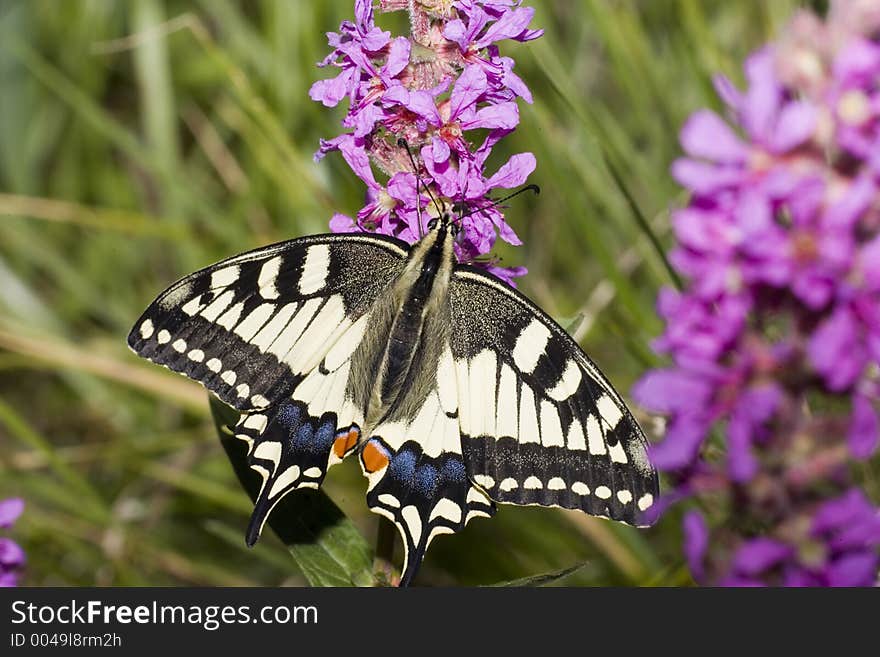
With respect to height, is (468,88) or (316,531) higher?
(468,88)

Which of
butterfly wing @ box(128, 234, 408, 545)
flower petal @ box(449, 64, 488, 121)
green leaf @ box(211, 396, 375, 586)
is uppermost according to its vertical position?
flower petal @ box(449, 64, 488, 121)

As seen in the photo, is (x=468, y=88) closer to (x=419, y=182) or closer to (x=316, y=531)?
(x=419, y=182)

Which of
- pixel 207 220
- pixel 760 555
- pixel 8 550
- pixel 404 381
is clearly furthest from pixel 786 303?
pixel 207 220

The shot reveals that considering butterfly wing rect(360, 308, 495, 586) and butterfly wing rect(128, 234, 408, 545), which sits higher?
butterfly wing rect(128, 234, 408, 545)

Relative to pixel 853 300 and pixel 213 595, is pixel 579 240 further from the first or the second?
pixel 853 300

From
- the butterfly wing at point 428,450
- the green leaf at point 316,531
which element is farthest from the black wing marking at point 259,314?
the butterfly wing at point 428,450

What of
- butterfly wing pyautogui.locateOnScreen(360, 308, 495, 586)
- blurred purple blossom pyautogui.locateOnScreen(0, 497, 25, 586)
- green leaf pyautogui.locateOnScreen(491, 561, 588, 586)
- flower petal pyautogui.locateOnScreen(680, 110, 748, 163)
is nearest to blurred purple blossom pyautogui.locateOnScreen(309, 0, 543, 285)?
butterfly wing pyautogui.locateOnScreen(360, 308, 495, 586)

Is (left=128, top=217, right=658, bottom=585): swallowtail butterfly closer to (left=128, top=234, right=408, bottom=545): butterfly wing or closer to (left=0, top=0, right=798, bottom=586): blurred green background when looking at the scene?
(left=128, top=234, right=408, bottom=545): butterfly wing
